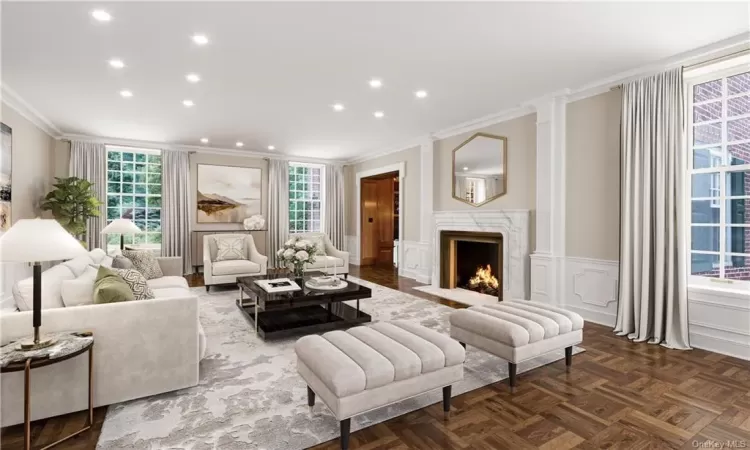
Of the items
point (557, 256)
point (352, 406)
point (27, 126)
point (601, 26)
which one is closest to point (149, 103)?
point (27, 126)

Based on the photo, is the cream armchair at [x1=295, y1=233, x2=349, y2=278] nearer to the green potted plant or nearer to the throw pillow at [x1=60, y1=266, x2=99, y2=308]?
the green potted plant

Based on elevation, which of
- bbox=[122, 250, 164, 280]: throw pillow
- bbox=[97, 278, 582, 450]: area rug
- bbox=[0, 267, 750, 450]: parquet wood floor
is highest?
bbox=[122, 250, 164, 280]: throw pillow

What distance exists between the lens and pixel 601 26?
112 inches

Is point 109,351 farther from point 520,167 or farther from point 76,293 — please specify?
point 520,167

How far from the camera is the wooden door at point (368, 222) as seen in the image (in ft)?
30.1

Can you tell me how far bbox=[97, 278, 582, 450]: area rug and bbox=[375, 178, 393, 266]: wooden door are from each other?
6235 millimetres

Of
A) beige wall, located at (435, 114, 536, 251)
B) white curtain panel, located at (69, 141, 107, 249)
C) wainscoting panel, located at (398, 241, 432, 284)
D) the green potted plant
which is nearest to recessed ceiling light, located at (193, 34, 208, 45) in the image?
beige wall, located at (435, 114, 536, 251)

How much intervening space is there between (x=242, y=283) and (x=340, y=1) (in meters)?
3.06

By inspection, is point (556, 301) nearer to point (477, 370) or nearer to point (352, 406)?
point (477, 370)

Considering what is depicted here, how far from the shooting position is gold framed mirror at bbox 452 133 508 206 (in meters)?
5.34

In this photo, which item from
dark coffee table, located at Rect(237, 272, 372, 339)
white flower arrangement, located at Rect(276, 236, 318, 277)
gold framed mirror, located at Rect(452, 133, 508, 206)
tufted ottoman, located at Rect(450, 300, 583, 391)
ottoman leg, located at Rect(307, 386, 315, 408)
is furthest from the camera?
gold framed mirror, located at Rect(452, 133, 508, 206)

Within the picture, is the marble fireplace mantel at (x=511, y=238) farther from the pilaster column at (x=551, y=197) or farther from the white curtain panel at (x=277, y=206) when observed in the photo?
the white curtain panel at (x=277, y=206)

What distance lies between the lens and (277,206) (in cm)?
837

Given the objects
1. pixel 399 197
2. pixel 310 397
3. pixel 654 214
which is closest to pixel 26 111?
pixel 310 397
